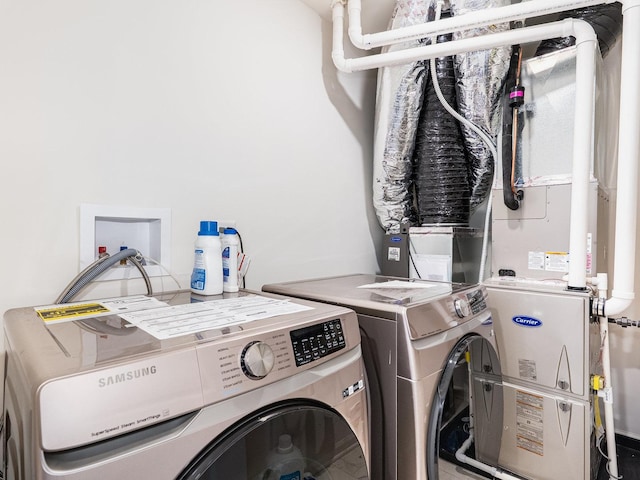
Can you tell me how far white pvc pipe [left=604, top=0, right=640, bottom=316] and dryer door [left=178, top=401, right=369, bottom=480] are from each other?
1.21m

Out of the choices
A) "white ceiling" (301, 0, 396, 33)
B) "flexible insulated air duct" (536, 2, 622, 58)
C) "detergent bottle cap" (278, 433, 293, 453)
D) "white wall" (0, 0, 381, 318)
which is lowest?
"detergent bottle cap" (278, 433, 293, 453)

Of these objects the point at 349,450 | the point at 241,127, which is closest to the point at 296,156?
the point at 241,127

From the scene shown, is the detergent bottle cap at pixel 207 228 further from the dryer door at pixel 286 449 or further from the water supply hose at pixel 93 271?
the dryer door at pixel 286 449

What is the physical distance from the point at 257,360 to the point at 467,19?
1514 mm

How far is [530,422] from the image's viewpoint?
1.47 meters

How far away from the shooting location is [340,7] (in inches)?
65.7

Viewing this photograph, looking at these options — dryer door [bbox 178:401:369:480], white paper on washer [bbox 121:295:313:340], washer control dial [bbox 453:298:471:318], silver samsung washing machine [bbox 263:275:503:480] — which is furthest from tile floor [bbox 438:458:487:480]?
white paper on washer [bbox 121:295:313:340]

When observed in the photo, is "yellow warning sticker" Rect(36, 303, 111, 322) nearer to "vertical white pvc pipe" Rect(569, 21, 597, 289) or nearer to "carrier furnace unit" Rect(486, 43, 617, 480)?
"carrier furnace unit" Rect(486, 43, 617, 480)

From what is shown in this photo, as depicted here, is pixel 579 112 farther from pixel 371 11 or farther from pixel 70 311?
pixel 70 311

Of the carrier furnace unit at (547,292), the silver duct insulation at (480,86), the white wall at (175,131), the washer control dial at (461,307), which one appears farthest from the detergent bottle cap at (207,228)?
the silver duct insulation at (480,86)

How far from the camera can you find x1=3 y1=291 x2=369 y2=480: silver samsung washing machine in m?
0.46

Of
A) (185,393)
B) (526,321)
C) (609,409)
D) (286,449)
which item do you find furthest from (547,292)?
(185,393)

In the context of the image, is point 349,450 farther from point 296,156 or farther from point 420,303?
point 296,156

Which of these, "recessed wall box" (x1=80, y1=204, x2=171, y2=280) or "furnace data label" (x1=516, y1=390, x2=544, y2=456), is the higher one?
"recessed wall box" (x1=80, y1=204, x2=171, y2=280)
